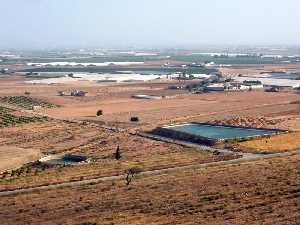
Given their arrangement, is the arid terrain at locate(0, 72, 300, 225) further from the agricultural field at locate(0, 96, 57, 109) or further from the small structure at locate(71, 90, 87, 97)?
the small structure at locate(71, 90, 87, 97)

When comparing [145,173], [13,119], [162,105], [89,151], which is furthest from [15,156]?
[162,105]

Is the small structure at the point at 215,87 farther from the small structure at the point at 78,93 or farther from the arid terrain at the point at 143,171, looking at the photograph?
the arid terrain at the point at 143,171

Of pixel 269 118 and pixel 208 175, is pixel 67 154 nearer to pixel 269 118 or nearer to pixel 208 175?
pixel 208 175

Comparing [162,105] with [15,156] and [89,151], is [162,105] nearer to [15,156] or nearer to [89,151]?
[89,151]

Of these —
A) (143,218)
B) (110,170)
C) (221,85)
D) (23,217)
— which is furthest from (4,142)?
(221,85)

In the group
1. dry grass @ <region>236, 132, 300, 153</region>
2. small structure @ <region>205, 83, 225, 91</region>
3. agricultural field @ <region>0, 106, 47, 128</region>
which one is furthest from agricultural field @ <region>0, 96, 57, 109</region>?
dry grass @ <region>236, 132, 300, 153</region>

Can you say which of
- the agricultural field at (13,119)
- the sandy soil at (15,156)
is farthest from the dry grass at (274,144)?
the agricultural field at (13,119)

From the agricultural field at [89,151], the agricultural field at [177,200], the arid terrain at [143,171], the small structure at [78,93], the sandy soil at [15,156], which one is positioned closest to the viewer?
the agricultural field at [177,200]
